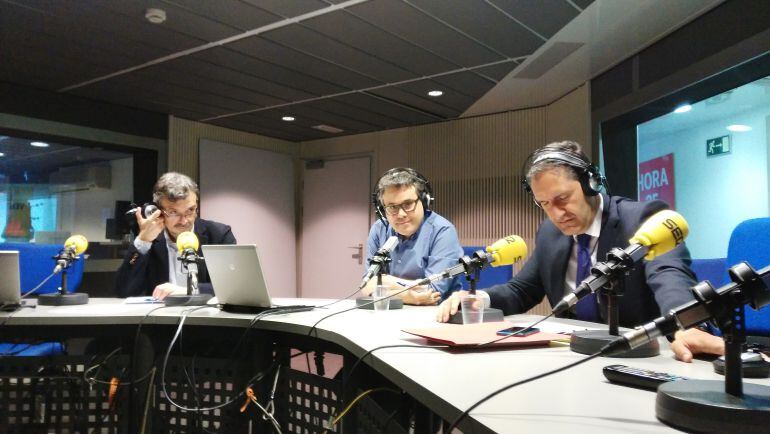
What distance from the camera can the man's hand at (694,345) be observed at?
1.06m

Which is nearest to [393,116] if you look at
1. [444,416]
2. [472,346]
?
[472,346]

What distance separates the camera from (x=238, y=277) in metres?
1.94

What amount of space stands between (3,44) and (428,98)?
3198 mm

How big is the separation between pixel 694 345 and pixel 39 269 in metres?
2.95

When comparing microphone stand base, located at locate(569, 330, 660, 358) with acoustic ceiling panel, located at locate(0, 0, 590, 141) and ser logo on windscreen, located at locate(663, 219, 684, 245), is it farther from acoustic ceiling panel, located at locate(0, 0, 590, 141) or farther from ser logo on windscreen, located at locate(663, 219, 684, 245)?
acoustic ceiling panel, located at locate(0, 0, 590, 141)

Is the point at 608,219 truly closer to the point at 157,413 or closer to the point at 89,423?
the point at 157,413

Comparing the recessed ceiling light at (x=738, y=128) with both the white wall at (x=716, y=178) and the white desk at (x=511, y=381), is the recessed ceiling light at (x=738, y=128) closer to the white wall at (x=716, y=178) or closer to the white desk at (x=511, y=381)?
the white wall at (x=716, y=178)

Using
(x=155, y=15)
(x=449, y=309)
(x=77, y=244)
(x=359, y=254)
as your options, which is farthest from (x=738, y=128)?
(x=77, y=244)

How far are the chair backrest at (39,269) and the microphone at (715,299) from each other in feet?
9.40

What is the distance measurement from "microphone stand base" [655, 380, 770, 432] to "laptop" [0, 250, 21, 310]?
2.29 m

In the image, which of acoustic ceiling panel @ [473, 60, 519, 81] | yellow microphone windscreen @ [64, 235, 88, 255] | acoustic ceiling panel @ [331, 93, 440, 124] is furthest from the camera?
acoustic ceiling panel @ [331, 93, 440, 124]

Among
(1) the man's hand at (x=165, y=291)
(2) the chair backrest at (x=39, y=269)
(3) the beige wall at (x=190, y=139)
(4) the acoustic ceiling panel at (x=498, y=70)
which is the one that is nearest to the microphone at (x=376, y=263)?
(1) the man's hand at (x=165, y=291)

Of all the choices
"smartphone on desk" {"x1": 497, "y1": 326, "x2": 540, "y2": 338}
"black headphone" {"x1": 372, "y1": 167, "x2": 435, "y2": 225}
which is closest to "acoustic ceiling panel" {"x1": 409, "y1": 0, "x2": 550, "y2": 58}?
"black headphone" {"x1": 372, "y1": 167, "x2": 435, "y2": 225}

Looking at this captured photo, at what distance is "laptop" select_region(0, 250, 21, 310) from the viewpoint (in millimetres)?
2141
